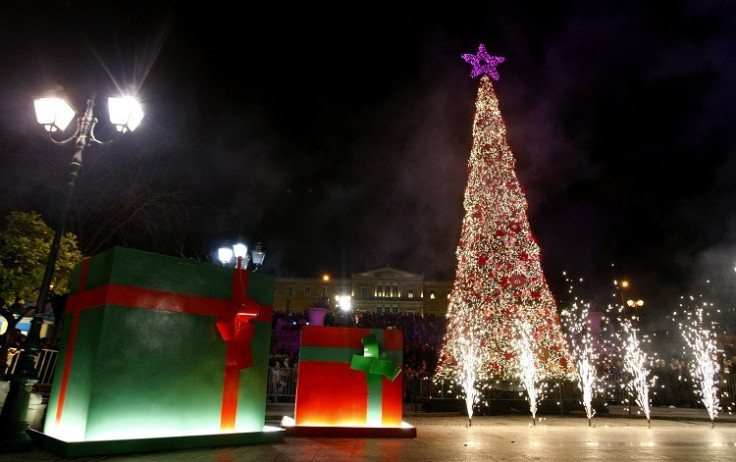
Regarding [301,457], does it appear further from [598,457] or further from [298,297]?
[298,297]

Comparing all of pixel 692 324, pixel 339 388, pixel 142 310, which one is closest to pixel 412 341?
pixel 339 388

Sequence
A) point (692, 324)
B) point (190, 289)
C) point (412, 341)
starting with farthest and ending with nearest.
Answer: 1. point (692, 324)
2. point (412, 341)
3. point (190, 289)

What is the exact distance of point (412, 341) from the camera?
20.6 m

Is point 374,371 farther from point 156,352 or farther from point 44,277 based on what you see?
point 44,277

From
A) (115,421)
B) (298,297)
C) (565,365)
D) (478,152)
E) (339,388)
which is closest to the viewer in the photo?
(115,421)

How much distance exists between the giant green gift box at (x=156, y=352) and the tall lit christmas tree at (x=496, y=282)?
8.55m

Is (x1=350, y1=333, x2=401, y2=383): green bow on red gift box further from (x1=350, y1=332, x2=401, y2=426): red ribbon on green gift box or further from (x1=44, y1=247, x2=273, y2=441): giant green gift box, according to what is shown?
(x1=44, y1=247, x2=273, y2=441): giant green gift box

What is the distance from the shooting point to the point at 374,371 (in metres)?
7.53

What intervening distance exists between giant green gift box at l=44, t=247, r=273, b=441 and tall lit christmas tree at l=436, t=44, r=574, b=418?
8554mm

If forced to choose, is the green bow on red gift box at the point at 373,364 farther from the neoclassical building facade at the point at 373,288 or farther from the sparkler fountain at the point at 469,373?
the neoclassical building facade at the point at 373,288

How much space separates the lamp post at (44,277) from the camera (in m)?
5.82

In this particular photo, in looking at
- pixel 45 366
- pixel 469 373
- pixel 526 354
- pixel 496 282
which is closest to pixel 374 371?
pixel 469 373

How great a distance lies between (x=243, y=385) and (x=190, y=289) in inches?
61.9

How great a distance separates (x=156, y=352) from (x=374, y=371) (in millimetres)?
3393
